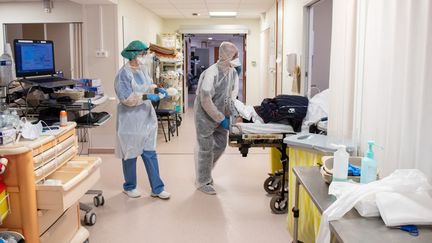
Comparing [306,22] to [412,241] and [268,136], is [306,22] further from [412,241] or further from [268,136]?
[412,241]

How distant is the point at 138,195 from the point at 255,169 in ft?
5.25

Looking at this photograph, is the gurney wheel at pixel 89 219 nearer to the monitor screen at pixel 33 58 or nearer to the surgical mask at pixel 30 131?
the surgical mask at pixel 30 131

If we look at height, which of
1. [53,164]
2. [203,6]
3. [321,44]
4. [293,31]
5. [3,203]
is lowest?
[3,203]

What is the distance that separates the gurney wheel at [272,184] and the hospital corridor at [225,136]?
14mm

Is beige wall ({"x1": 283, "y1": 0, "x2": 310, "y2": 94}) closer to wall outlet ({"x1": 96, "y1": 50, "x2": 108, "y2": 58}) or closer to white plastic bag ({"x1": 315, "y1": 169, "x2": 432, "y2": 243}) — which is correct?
wall outlet ({"x1": 96, "y1": 50, "x2": 108, "y2": 58})

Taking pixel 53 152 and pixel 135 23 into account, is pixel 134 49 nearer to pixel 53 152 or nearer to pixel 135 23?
pixel 53 152

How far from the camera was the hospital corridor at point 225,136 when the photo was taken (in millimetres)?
1831

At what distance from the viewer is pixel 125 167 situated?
3.76 metres

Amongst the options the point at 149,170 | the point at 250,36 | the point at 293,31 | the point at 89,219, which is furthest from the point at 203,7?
the point at 89,219

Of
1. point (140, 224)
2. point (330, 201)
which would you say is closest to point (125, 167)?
point (140, 224)

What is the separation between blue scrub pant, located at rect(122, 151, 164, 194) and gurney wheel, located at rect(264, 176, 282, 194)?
3.41ft

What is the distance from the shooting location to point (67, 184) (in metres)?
2.20

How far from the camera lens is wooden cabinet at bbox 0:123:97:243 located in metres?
2.08

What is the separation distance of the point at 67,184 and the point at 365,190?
1.58m
